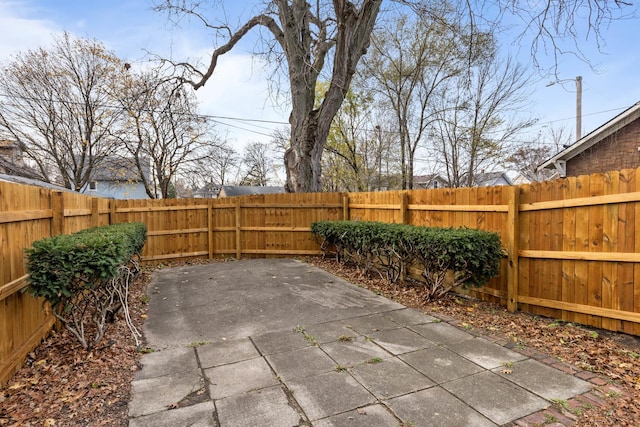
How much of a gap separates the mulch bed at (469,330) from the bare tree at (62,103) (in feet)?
41.8

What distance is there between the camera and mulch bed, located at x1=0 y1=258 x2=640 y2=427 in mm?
2143

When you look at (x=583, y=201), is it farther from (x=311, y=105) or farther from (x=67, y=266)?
(x=311, y=105)

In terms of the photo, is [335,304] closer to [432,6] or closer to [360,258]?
[360,258]

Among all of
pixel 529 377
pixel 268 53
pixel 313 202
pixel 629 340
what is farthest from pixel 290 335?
pixel 268 53

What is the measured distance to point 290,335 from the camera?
3.59 m

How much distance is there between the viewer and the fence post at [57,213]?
3803 millimetres

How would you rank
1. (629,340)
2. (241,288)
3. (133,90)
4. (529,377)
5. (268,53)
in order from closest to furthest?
1. (529,377)
2. (629,340)
3. (241,288)
4. (268,53)
5. (133,90)

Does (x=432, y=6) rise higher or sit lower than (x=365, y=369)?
higher

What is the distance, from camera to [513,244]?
4141 millimetres

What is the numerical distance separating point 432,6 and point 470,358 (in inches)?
234

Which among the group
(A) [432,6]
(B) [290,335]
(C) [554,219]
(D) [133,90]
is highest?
(D) [133,90]

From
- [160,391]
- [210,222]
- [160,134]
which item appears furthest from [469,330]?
[160,134]

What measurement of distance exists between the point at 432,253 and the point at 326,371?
2355 millimetres

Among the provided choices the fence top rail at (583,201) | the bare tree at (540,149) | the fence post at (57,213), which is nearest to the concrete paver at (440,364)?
the fence top rail at (583,201)
